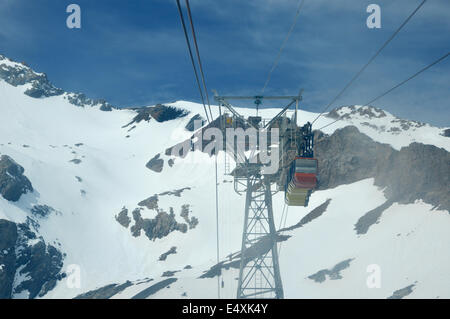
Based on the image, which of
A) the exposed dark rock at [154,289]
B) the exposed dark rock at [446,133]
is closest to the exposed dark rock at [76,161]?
the exposed dark rock at [154,289]

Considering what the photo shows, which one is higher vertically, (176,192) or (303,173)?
(176,192)

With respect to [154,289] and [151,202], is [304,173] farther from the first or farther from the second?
[151,202]

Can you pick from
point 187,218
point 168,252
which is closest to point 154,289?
point 168,252

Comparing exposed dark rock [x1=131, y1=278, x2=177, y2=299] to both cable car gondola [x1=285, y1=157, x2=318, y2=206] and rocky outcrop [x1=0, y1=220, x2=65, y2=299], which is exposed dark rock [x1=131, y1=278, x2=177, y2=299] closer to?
cable car gondola [x1=285, y1=157, x2=318, y2=206]

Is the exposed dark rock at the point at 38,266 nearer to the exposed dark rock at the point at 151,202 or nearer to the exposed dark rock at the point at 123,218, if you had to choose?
the exposed dark rock at the point at 123,218

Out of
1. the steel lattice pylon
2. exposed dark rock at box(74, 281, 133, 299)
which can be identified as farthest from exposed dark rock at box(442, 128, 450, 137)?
the steel lattice pylon

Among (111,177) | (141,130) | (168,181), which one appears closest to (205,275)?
(168,181)
